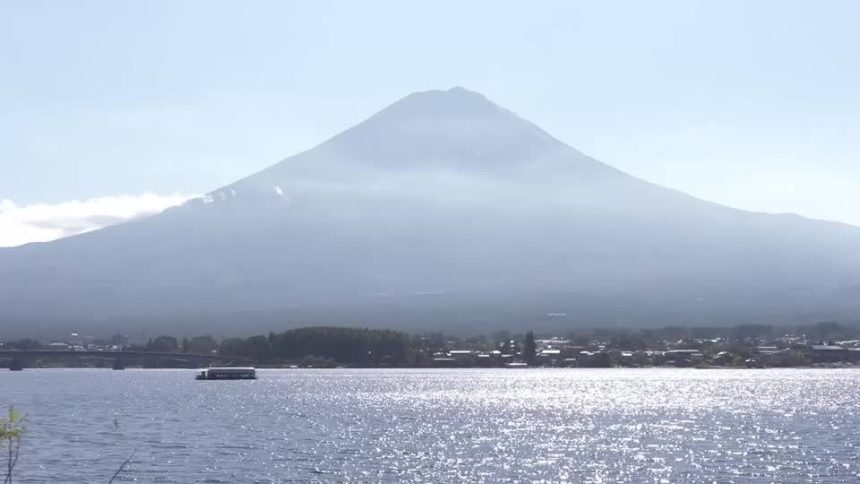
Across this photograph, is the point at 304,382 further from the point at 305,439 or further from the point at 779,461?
the point at 779,461

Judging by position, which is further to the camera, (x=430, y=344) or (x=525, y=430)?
(x=430, y=344)

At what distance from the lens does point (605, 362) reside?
132 m

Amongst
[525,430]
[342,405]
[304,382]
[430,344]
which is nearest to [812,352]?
[430,344]

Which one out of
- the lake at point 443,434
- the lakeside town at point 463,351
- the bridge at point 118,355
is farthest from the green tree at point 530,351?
the lake at point 443,434

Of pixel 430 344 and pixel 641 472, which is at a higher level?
pixel 430 344

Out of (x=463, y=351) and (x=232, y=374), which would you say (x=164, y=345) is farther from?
(x=232, y=374)

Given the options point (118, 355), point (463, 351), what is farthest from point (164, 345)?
point (463, 351)

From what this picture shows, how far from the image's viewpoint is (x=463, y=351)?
139m

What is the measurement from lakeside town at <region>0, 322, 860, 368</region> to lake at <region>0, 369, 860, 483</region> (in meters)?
31.1

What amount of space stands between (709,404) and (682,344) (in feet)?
256

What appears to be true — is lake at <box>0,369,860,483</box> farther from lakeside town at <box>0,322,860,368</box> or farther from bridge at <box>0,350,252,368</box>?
lakeside town at <box>0,322,860,368</box>

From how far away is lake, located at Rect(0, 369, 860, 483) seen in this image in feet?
129

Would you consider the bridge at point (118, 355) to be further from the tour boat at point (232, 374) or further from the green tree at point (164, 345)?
the green tree at point (164, 345)

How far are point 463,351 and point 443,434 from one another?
87269 mm
